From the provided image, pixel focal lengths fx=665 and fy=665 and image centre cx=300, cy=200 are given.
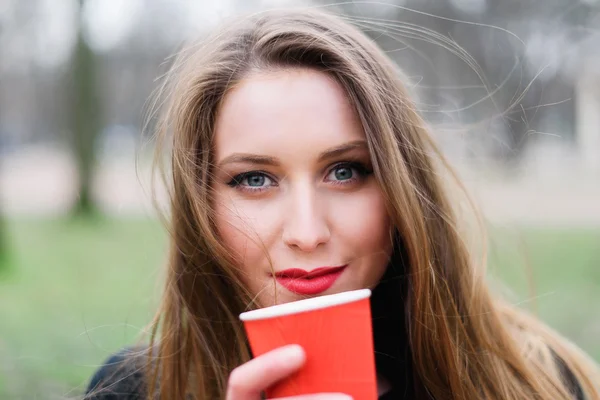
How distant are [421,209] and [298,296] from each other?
0.41m

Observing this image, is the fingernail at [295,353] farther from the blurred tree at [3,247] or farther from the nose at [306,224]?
the blurred tree at [3,247]

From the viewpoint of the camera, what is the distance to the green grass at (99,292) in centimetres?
298

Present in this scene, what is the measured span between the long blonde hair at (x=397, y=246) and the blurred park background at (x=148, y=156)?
6.7 inches

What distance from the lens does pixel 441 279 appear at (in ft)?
5.59

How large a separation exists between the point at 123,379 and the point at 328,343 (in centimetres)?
97

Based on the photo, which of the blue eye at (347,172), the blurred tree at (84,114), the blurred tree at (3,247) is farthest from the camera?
the blurred tree at (84,114)

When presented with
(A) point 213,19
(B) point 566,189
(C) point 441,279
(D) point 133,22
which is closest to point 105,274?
(A) point 213,19

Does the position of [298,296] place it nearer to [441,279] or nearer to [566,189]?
[441,279]

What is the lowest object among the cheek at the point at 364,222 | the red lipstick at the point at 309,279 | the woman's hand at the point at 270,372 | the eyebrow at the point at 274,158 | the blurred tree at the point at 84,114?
the woman's hand at the point at 270,372

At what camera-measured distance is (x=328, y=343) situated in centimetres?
110

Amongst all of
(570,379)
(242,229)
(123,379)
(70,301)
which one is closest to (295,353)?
(242,229)

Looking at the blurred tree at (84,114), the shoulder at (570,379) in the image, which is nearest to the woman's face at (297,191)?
the shoulder at (570,379)

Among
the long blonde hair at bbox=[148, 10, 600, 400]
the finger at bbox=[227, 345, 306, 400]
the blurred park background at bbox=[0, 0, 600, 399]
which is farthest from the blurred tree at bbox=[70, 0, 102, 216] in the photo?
the finger at bbox=[227, 345, 306, 400]

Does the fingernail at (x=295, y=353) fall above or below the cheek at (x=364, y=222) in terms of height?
below
